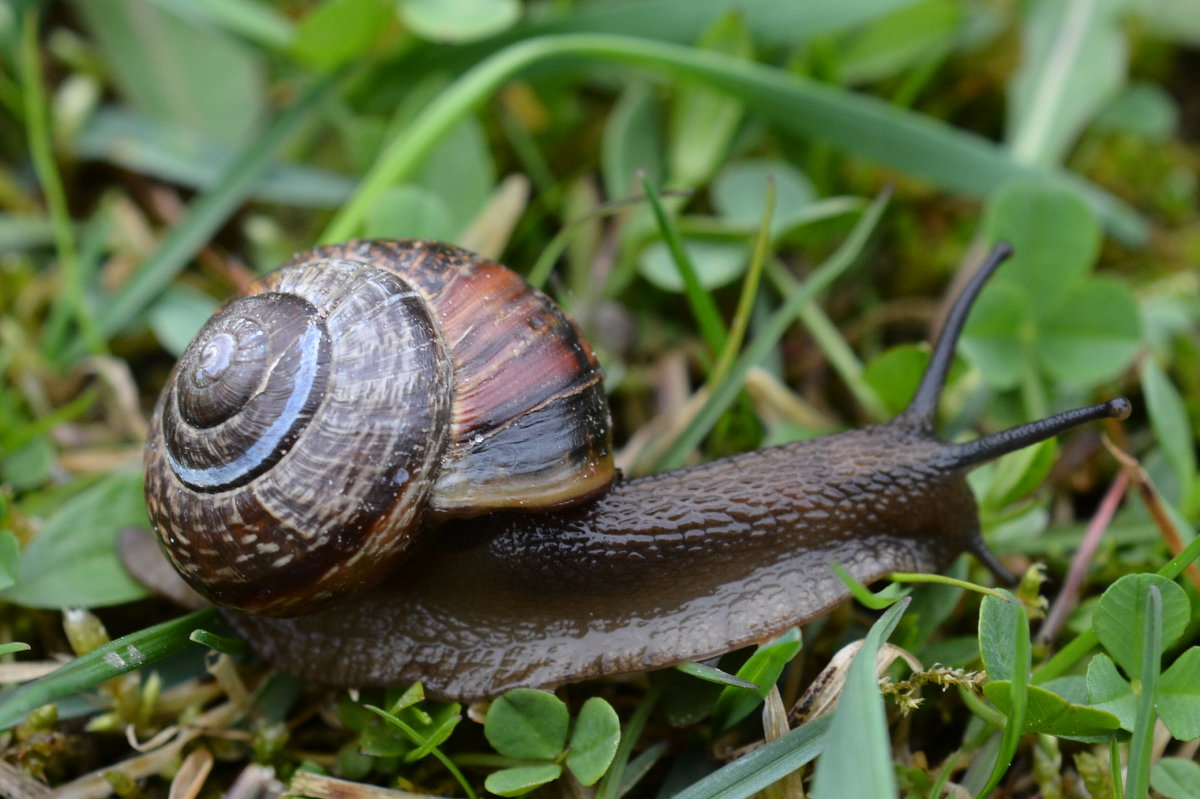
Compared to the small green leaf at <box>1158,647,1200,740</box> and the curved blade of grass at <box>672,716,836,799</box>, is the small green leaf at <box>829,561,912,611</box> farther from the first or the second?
the small green leaf at <box>1158,647,1200,740</box>

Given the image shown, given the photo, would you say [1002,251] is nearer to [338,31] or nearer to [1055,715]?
[1055,715]

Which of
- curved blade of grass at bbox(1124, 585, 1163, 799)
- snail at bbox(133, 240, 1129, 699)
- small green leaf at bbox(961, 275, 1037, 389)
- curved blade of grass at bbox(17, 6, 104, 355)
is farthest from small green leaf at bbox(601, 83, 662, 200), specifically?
curved blade of grass at bbox(1124, 585, 1163, 799)

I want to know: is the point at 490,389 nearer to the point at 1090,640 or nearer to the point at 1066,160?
the point at 1090,640

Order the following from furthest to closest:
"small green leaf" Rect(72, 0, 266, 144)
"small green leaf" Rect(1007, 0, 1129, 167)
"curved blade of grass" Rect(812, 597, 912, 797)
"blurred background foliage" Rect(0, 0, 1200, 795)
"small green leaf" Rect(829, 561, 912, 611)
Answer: "small green leaf" Rect(72, 0, 266, 144)
"small green leaf" Rect(1007, 0, 1129, 167)
"blurred background foliage" Rect(0, 0, 1200, 795)
"small green leaf" Rect(829, 561, 912, 611)
"curved blade of grass" Rect(812, 597, 912, 797)

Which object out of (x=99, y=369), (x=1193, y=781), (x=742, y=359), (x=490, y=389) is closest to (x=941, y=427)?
(x=742, y=359)

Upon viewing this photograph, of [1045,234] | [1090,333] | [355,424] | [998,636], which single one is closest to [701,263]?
[1045,234]

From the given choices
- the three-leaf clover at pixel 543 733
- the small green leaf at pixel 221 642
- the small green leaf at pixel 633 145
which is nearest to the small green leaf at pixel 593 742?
the three-leaf clover at pixel 543 733

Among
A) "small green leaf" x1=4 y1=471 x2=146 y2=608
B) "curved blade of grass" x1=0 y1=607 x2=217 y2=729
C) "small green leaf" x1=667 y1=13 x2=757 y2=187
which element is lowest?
"curved blade of grass" x1=0 y1=607 x2=217 y2=729
